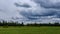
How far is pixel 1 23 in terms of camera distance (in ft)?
291

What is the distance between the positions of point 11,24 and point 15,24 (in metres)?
1.97

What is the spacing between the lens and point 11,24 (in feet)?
287

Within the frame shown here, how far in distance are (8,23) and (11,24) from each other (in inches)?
135

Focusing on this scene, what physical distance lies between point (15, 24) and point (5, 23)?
5904 millimetres

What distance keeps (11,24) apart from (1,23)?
5265 mm

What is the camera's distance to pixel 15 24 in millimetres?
87625

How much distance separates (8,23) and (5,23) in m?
1.52

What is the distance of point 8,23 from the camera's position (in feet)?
297

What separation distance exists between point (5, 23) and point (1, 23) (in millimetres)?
2374

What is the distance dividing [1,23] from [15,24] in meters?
7.18

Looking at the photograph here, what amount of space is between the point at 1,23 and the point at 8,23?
3.73 m
